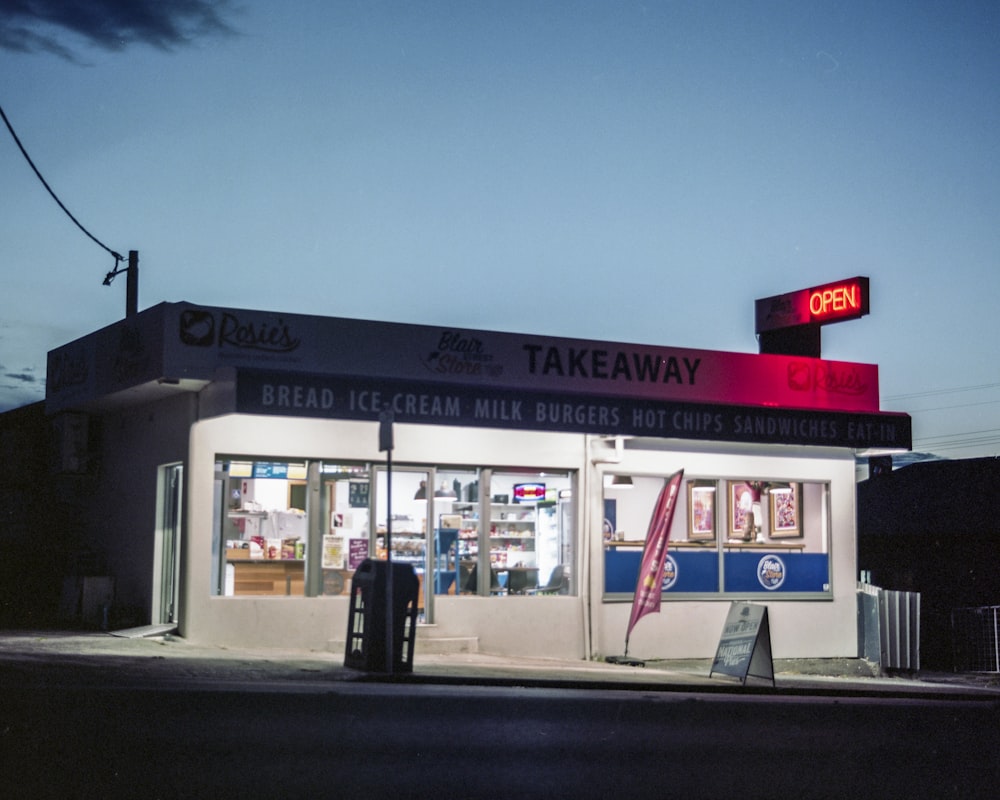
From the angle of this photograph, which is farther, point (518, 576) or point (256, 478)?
point (518, 576)

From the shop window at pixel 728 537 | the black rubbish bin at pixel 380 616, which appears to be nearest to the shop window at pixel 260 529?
the black rubbish bin at pixel 380 616

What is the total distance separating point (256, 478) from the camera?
58.8 feet

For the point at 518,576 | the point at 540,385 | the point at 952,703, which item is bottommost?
the point at 952,703

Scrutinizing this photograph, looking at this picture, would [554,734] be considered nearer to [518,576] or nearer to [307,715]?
[307,715]

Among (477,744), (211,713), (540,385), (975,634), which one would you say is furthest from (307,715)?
(975,634)

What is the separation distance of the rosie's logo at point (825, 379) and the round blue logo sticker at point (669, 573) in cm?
359

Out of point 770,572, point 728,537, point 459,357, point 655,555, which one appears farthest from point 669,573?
point 459,357

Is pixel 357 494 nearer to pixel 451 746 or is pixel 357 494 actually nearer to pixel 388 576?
pixel 388 576

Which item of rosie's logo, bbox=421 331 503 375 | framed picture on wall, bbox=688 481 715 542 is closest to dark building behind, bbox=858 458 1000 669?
framed picture on wall, bbox=688 481 715 542

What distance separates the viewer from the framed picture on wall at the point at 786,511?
21891 mm

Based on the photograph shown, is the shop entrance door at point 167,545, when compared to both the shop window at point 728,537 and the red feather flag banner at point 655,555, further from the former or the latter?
the red feather flag banner at point 655,555

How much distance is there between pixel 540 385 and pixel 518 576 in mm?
3070

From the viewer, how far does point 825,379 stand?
21.5 metres

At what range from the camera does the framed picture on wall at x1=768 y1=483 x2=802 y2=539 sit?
21.9 m
